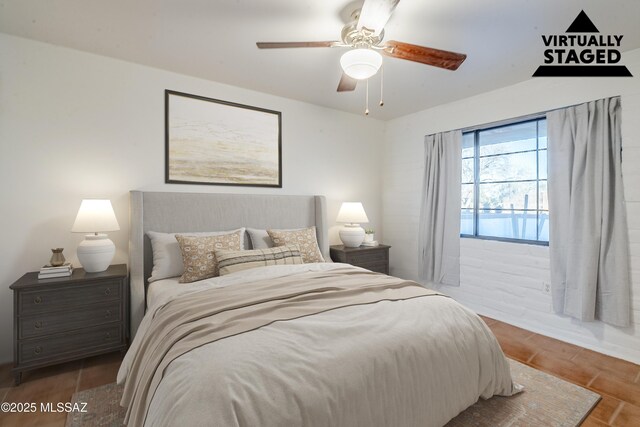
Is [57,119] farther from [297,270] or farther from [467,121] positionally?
[467,121]

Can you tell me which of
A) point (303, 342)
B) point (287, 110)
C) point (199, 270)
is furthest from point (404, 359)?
point (287, 110)

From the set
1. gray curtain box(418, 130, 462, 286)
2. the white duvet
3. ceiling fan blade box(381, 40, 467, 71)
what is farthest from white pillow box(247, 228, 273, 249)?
gray curtain box(418, 130, 462, 286)

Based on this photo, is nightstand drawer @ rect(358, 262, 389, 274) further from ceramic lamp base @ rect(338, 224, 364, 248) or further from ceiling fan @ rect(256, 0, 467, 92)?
ceiling fan @ rect(256, 0, 467, 92)

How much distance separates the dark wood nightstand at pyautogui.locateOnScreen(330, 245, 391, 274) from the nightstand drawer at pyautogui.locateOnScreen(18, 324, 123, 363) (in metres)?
2.24

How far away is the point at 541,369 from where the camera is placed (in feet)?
7.59

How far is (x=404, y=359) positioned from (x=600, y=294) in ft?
7.70

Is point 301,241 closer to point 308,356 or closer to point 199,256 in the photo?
point 199,256

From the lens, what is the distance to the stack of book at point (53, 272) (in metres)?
2.19

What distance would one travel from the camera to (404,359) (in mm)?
1347

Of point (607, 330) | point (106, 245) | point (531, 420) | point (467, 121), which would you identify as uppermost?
point (467, 121)

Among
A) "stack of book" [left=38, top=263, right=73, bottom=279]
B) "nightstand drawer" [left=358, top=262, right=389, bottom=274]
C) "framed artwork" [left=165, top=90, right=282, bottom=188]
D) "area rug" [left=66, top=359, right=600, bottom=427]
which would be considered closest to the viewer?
"area rug" [left=66, top=359, right=600, bottom=427]

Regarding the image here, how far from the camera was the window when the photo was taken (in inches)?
121

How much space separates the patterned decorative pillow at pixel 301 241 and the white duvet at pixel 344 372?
134 centimetres

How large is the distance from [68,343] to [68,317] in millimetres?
191
